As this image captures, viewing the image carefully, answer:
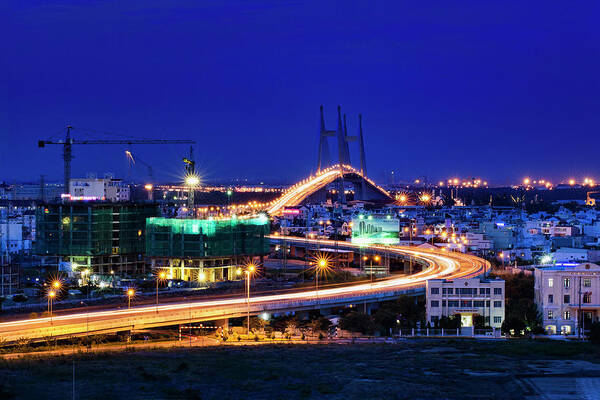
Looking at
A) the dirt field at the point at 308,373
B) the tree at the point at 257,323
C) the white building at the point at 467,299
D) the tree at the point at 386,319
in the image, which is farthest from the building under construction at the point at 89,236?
the dirt field at the point at 308,373

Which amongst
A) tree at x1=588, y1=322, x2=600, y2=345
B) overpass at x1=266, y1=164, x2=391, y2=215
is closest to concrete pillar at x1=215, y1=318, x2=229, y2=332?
tree at x1=588, y1=322, x2=600, y2=345

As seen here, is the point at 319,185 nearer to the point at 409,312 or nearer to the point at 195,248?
the point at 195,248

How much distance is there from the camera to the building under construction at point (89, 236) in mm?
36469

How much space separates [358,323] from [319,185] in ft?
214

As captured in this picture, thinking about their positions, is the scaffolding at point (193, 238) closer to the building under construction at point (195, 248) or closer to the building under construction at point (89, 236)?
the building under construction at point (195, 248)

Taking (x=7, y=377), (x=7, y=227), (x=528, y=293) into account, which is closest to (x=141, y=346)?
(x=7, y=377)

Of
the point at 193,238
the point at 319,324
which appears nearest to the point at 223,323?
the point at 319,324

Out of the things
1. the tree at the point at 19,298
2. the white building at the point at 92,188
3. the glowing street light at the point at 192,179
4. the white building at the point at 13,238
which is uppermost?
the glowing street light at the point at 192,179

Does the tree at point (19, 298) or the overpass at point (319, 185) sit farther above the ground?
the overpass at point (319, 185)

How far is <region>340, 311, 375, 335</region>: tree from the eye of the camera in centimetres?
2248

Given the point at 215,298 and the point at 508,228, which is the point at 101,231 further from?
the point at 508,228

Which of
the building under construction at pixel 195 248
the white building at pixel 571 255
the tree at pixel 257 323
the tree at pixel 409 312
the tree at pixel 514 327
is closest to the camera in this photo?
the tree at pixel 514 327

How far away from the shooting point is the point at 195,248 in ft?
114

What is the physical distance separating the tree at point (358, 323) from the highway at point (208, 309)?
1.48m
